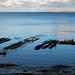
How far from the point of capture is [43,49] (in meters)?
39.6

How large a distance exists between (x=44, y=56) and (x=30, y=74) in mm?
12969

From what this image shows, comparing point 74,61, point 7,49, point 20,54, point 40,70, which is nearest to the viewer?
point 40,70

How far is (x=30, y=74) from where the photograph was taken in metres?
21.9

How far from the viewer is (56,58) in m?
33.1

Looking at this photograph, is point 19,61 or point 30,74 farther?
point 19,61

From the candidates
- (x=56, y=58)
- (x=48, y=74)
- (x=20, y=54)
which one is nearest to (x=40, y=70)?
(x=48, y=74)

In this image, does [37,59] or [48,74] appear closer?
[48,74]

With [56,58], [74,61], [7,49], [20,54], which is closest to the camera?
[74,61]

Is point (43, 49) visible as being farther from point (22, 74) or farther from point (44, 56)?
point (22, 74)

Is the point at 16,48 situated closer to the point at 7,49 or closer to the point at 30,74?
the point at 7,49

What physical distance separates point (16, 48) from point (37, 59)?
30.0ft

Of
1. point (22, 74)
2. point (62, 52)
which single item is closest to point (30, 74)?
point (22, 74)

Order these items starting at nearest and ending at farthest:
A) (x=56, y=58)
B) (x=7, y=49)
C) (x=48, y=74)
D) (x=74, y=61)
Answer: (x=48, y=74) < (x=74, y=61) < (x=56, y=58) < (x=7, y=49)

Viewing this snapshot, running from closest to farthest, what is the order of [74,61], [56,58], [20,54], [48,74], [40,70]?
[48,74] < [40,70] < [74,61] < [56,58] < [20,54]
